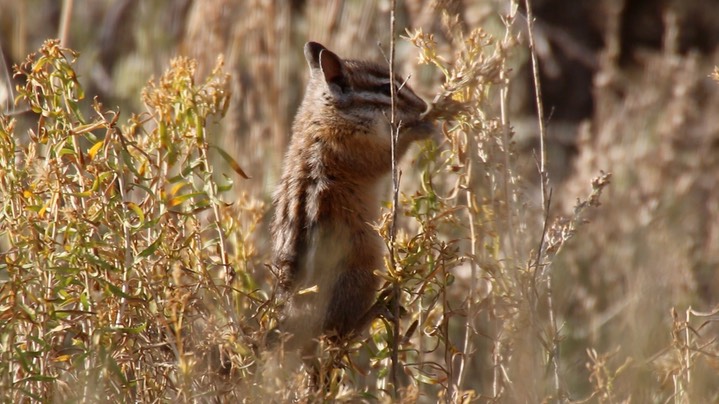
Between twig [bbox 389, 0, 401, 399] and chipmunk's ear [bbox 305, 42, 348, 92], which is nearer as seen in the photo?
twig [bbox 389, 0, 401, 399]

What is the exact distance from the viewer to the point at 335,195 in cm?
388

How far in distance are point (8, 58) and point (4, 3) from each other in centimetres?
39

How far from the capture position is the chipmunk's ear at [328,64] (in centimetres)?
421

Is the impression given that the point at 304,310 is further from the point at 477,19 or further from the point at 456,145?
the point at 477,19

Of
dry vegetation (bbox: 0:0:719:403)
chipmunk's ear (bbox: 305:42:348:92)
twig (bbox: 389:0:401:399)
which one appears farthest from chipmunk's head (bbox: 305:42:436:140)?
twig (bbox: 389:0:401:399)

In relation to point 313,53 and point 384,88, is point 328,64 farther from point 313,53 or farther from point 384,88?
point 384,88

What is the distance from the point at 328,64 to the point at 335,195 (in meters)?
0.66

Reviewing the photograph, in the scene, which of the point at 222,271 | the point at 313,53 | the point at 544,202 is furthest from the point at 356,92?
the point at 544,202

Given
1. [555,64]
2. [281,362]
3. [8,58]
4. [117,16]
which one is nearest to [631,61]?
[555,64]

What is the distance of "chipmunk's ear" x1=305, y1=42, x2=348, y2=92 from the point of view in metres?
4.21

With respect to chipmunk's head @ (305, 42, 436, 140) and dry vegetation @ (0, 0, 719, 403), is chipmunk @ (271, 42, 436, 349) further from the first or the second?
dry vegetation @ (0, 0, 719, 403)

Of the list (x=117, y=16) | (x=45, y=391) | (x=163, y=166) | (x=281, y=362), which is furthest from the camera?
(x=117, y=16)

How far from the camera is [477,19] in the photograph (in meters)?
6.10

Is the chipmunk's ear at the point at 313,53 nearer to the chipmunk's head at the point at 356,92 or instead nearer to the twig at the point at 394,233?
the chipmunk's head at the point at 356,92
